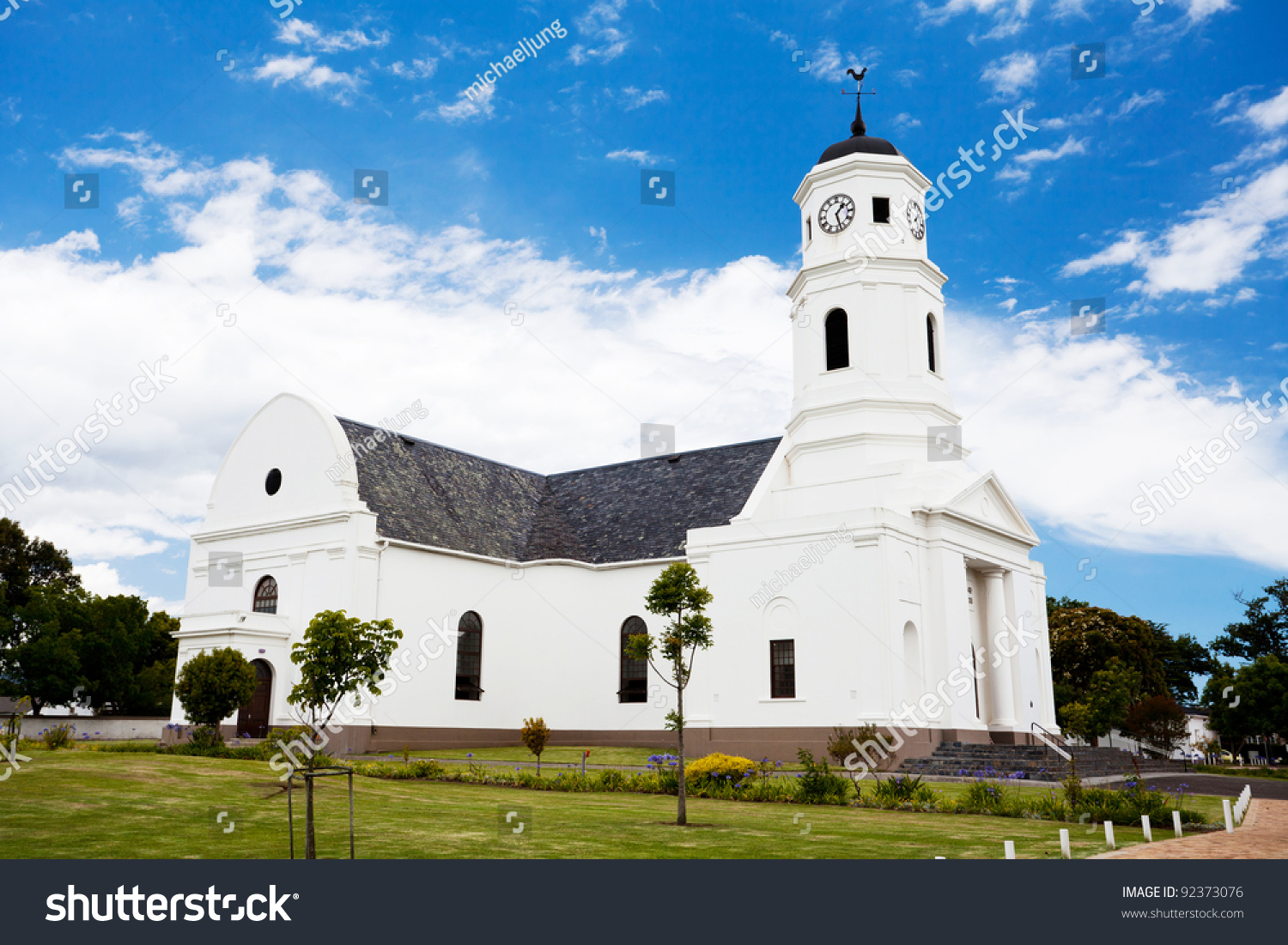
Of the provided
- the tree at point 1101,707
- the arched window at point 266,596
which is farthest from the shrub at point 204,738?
the tree at point 1101,707

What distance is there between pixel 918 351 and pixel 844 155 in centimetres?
728

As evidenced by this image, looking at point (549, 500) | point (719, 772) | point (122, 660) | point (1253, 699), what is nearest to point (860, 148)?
point (549, 500)

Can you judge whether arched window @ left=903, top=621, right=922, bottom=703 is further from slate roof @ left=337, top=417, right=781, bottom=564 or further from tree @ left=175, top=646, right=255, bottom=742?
tree @ left=175, top=646, right=255, bottom=742

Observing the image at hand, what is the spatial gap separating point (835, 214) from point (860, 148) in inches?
96.8

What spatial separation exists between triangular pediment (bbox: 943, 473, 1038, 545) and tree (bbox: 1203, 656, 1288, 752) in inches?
728

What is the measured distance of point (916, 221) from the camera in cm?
3481

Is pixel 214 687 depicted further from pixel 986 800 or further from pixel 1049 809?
pixel 1049 809

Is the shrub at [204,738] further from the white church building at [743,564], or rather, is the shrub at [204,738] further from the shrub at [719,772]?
the shrub at [719,772]

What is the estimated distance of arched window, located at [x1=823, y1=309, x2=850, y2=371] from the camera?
34.3 m

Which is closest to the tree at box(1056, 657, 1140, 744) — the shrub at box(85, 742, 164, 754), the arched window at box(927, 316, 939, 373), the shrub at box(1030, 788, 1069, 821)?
the shrub at box(1030, 788, 1069, 821)

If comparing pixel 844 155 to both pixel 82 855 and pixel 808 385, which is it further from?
pixel 82 855

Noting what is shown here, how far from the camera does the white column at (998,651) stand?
32.9 meters

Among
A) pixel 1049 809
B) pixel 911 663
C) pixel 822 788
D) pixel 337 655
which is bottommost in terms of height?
pixel 1049 809
